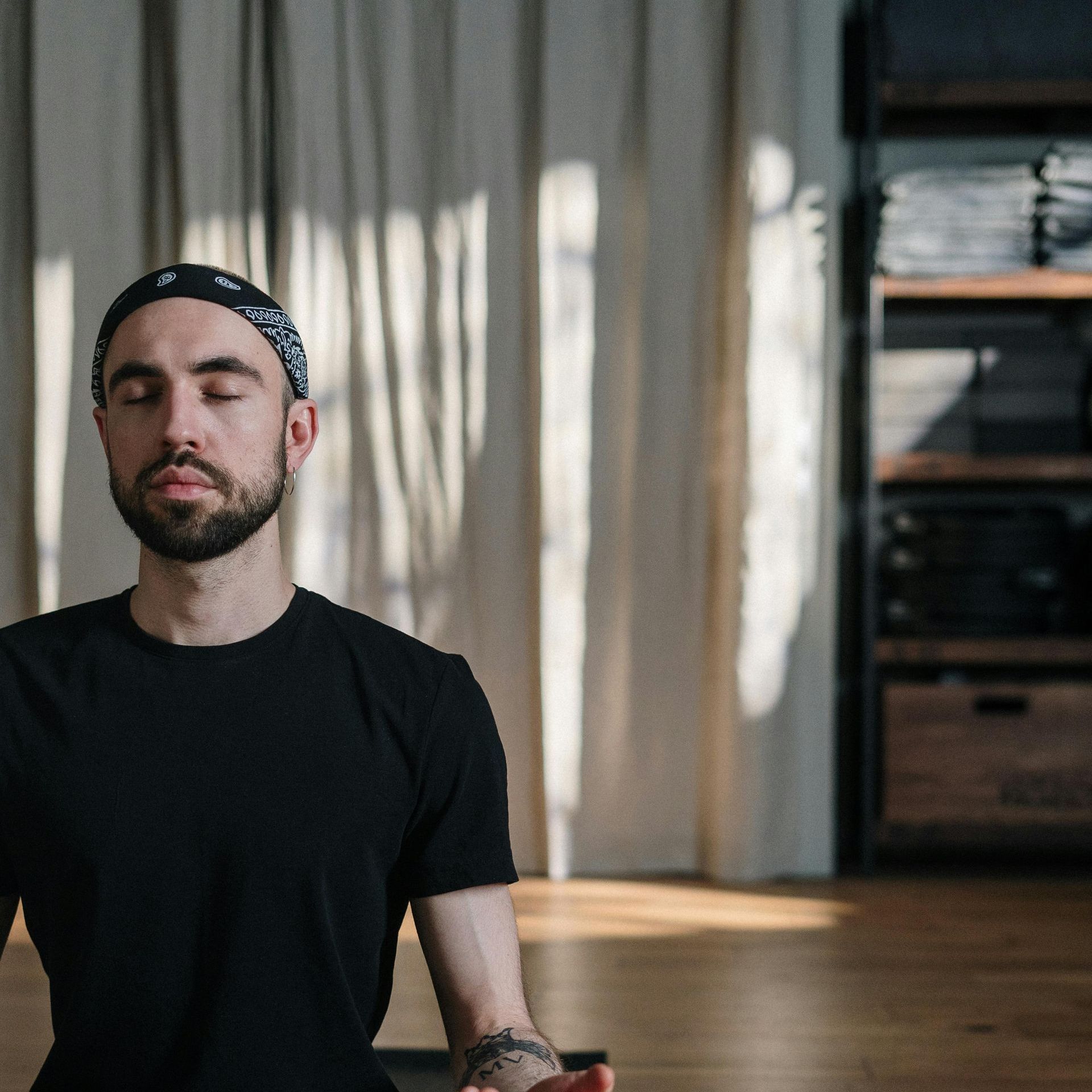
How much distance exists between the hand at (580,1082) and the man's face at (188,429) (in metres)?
0.50

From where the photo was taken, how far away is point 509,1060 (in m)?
0.92

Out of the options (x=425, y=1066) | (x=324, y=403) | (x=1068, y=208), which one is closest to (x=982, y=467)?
(x=1068, y=208)

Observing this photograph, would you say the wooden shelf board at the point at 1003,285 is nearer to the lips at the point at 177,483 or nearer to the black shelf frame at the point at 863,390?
the black shelf frame at the point at 863,390

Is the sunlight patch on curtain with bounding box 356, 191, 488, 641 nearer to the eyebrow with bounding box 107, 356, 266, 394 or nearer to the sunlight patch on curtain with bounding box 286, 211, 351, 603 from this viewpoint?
the sunlight patch on curtain with bounding box 286, 211, 351, 603

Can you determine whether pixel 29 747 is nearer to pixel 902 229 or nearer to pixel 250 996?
pixel 250 996

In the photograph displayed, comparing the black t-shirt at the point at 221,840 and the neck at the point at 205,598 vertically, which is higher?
the neck at the point at 205,598

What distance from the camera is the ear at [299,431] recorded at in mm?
1052

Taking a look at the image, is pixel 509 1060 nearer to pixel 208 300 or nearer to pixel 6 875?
pixel 6 875

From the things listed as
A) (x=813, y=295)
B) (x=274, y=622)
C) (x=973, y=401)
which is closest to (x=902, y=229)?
(x=813, y=295)

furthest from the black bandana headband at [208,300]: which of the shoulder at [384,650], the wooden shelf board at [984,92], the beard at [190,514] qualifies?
the wooden shelf board at [984,92]

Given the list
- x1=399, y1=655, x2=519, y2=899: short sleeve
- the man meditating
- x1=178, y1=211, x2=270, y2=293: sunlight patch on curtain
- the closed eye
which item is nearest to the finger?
the man meditating

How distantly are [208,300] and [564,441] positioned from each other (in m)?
1.79

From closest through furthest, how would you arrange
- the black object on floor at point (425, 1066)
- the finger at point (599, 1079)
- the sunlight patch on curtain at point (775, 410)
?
1. the finger at point (599, 1079)
2. the black object on floor at point (425, 1066)
3. the sunlight patch on curtain at point (775, 410)

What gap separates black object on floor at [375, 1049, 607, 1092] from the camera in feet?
5.57
